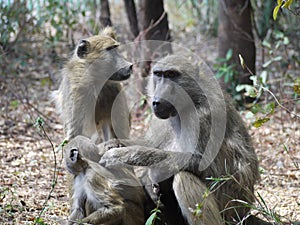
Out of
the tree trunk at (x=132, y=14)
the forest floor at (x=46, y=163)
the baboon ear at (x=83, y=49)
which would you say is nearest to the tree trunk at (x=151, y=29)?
the tree trunk at (x=132, y=14)

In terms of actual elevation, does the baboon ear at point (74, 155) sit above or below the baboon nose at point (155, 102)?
below

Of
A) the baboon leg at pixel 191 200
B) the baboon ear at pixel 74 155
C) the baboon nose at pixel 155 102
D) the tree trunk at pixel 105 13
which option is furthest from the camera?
the tree trunk at pixel 105 13

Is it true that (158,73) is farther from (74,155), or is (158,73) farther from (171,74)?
(74,155)

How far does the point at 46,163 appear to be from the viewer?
6.27m

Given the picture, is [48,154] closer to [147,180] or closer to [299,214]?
[147,180]

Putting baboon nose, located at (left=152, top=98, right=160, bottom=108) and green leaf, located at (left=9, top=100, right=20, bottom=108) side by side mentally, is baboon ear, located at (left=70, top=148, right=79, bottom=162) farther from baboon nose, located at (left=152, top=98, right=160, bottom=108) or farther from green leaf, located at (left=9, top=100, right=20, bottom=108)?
green leaf, located at (left=9, top=100, right=20, bottom=108)

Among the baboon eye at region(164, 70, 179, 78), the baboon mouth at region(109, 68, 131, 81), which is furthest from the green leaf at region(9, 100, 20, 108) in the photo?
the baboon eye at region(164, 70, 179, 78)

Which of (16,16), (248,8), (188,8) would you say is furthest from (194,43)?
(16,16)

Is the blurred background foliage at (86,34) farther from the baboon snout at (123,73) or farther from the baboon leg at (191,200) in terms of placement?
the baboon leg at (191,200)

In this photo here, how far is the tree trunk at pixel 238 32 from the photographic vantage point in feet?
26.6

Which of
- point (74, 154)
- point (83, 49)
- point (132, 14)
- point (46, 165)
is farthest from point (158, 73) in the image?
point (132, 14)

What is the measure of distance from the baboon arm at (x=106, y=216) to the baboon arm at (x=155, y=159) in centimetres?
42

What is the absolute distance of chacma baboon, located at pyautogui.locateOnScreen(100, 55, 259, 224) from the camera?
4.14 meters

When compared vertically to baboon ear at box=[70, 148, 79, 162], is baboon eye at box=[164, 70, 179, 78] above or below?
above
